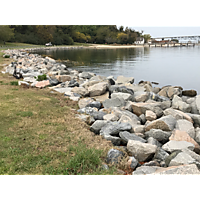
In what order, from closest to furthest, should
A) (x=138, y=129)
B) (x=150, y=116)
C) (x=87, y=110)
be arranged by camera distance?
(x=138, y=129)
(x=150, y=116)
(x=87, y=110)

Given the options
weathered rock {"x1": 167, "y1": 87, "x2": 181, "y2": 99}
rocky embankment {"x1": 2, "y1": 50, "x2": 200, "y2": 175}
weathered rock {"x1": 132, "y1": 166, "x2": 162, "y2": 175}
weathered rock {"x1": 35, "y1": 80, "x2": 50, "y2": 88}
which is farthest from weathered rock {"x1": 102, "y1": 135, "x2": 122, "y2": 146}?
weathered rock {"x1": 35, "y1": 80, "x2": 50, "y2": 88}

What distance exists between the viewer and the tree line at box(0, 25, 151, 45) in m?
82.5

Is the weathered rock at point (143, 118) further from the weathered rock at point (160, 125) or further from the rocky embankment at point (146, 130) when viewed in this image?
the weathered rock at point (160, 125)

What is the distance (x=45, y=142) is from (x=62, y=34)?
108 metres

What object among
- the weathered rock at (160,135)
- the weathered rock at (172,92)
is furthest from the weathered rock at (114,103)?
the weathered rock at (172,92)

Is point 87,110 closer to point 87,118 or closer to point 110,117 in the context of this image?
point 87,118

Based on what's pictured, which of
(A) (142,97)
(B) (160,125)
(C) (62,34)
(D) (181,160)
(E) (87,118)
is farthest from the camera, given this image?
(C) (62,34)

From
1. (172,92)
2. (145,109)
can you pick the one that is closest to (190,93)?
(172,92)

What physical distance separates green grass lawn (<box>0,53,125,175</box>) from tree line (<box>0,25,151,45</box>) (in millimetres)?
69522

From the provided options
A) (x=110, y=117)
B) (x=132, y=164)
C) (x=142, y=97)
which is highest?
(x=142, y=97)

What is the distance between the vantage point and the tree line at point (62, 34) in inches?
3248

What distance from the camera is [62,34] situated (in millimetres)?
104312

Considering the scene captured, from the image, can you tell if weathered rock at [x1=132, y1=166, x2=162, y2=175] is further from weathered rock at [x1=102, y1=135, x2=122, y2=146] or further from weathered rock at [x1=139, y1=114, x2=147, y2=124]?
weathered rock at [x1=139, y1=114, x2=147, y2=124]

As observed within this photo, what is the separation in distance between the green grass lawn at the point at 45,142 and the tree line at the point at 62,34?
2737 inches
